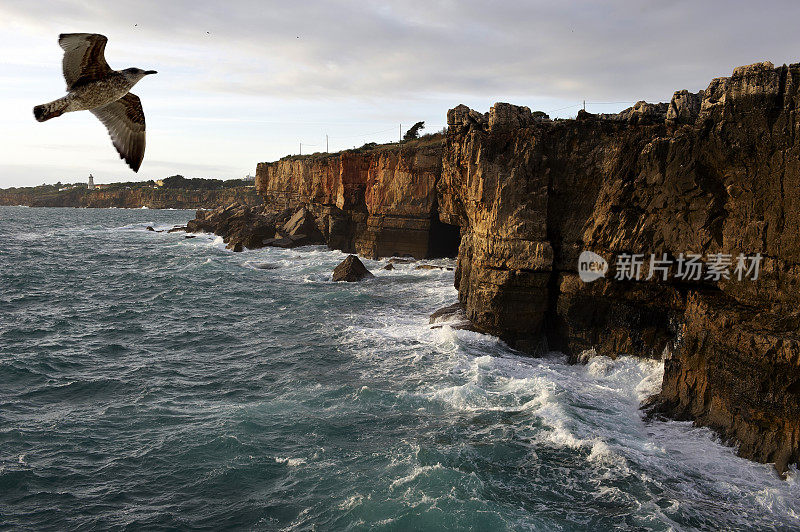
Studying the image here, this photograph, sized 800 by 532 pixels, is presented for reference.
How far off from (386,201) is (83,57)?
117 ft

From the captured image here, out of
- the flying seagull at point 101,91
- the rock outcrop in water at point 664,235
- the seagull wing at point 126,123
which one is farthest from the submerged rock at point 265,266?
the flying seagull at point 101,91

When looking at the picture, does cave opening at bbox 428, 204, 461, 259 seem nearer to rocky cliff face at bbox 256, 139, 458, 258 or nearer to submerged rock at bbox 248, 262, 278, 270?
rocky cliff face at bbox 256, 139, 458, 258

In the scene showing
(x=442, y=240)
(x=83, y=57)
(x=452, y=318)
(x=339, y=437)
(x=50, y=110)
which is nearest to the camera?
(x=50, y=110)

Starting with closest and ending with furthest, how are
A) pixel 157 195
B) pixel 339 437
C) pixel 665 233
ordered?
pixel 339 437, pixel 665 233, pixel 157 195

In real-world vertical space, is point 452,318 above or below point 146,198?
below

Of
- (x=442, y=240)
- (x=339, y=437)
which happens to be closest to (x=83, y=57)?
(x=339, y=437)

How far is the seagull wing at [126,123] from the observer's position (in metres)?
5.34

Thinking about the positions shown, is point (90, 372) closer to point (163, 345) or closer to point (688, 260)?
point (163, 345)

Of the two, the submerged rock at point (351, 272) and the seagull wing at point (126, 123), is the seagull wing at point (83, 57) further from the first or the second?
the submerged rock at point (351, 272)

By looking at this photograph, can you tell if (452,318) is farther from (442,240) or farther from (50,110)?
(442,240)

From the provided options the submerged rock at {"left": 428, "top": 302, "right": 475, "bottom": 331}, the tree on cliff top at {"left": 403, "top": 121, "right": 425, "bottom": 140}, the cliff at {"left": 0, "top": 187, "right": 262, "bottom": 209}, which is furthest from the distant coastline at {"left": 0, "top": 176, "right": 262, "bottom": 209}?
the submerged rock at {"left": 428, "top": 302, "right": 475, "bottom": 331}

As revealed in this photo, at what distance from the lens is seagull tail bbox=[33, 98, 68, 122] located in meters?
4.82

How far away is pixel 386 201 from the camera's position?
1603 inches

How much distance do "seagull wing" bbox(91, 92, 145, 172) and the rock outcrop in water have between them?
41.3 feet
